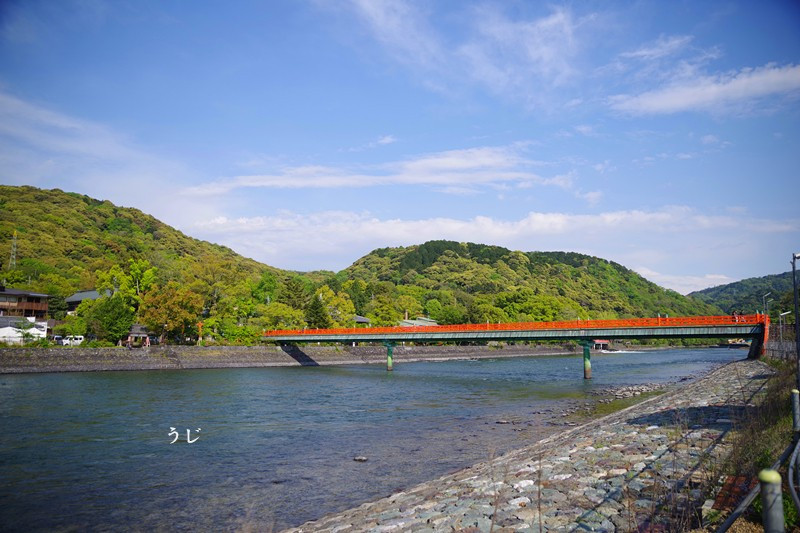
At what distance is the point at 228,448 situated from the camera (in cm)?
2066

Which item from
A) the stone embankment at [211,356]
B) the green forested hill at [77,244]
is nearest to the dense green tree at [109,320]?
the stone embankment at [211,356]

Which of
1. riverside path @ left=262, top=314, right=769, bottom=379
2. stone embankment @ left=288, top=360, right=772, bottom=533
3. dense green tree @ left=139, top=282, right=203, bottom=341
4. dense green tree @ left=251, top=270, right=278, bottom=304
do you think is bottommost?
stone embankment @ left=288, top=360, right=772, bottom=533

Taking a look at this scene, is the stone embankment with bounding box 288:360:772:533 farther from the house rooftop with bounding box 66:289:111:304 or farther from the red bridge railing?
the house rooftop with bounding box 66:289:111:304

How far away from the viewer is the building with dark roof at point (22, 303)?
73.2 m

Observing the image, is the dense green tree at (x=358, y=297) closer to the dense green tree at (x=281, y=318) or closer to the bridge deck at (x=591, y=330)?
the dense green tree at (x=281, y=318)

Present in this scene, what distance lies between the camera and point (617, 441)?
15914mm

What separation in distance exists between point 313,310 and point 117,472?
249 ft

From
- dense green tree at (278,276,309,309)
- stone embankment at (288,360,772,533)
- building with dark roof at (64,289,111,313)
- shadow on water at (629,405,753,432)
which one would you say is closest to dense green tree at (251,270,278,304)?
dense green tree at (278,276,309,309)

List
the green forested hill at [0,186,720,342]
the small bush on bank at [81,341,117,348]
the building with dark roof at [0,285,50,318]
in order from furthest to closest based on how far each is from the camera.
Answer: the green forested hill at [0,186,720,342] → the building with dark roof at [0,285,50,318] → the small bush on bank at [81,341,117,348]

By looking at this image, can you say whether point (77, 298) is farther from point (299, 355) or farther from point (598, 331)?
point (598, 331)

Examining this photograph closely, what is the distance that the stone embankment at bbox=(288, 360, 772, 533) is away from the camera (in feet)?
30.2

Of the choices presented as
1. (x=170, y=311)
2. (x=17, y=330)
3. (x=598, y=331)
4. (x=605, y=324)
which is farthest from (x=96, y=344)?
(x=605, y=324)

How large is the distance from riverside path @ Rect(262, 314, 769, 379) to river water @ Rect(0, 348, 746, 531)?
12.3 m

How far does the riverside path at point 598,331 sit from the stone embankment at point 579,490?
32.5 meters
